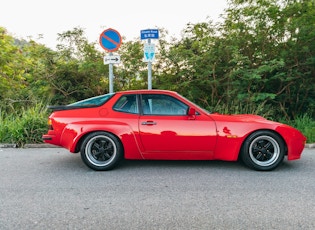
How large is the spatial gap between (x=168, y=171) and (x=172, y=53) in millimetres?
5004

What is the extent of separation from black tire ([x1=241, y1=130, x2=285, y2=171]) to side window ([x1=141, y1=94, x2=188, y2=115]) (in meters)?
1.11

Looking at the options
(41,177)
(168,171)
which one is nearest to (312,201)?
(168,171)

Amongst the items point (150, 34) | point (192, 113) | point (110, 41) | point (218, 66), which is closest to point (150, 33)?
point (150, 34)

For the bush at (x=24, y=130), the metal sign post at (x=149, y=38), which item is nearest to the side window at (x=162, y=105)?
the metal sign post at (x=149, y=38)

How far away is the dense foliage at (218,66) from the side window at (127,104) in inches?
162

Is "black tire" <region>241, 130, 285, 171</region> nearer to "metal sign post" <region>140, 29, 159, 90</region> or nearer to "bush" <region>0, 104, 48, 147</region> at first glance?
"metal sign post" <region>140, 29, 159, 90</region>

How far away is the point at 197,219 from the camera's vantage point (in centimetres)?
270

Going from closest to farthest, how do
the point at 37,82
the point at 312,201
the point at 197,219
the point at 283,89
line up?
the point at 197,219 < the point at 312,201 < the point at 283,89 < the point at 37,82

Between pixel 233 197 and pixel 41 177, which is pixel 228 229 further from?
pixel 41 177

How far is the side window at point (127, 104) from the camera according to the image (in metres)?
4.54

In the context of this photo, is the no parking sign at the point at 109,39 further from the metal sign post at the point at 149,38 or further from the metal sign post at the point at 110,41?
the metal sign post at the point at 149,38

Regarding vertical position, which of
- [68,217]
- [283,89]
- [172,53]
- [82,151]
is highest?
[172,53]

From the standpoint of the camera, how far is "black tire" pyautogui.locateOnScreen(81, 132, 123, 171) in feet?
14.5

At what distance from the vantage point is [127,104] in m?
4.58
